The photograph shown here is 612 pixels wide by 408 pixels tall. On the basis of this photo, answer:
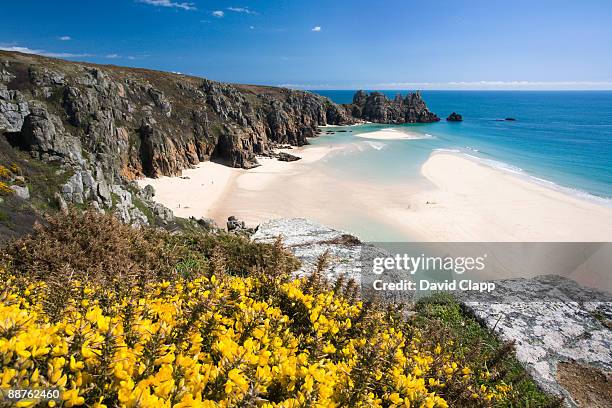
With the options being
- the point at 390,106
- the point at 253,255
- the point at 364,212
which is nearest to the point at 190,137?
the point at 364,212

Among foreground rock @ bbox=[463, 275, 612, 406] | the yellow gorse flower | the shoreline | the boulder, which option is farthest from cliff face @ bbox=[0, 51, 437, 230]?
foreground rock @ bbox=[463, 275, 612, 406]

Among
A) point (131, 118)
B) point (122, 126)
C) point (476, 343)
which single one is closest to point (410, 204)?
point (476, 343)

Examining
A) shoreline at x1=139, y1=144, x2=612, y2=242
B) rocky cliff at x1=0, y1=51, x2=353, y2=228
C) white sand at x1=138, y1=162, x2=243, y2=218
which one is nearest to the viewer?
rocky cliff at x1=0, y1=51, x2=353, y2=228

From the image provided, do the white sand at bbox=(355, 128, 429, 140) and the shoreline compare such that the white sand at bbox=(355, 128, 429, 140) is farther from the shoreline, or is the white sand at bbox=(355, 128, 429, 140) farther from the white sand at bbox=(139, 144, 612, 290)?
the shoreline

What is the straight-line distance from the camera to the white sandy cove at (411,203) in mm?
29016

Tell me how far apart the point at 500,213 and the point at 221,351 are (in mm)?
35994

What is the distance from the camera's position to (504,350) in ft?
15.7

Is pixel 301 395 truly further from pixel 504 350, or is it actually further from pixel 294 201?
pixel 294 201

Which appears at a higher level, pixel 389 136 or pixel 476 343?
pixel 476 343

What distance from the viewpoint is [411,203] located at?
35750 millimetres

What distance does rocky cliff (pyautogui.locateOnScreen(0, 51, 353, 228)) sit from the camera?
24.0 meters

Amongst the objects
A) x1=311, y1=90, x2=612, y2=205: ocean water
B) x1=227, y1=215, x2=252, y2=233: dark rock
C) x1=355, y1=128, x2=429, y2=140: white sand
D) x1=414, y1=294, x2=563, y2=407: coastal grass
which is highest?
x1=414, y1=294, x2=563, y2=407: coastal grass

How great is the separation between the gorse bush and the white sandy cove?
23.5 metres

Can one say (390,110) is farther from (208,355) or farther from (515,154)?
(208,355)
